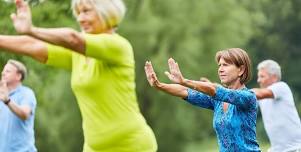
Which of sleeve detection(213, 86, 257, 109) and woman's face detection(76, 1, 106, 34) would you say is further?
sleeve detection(213, 86, 257, 109)

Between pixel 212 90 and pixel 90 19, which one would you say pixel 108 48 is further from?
pixel 212 90

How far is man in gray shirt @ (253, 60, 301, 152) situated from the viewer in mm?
9984

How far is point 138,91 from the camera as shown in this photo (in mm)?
27656

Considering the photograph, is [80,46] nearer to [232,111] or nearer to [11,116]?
[232,111]

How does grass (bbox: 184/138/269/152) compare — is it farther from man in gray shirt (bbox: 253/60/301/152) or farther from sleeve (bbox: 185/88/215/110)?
sleeve (bbox: 185/88/215/110)

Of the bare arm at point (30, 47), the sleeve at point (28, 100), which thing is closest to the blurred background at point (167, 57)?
the sleeve at point (28, 100)

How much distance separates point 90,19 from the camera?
200 inches

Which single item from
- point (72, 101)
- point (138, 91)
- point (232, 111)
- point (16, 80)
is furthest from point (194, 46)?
point (232, 111)

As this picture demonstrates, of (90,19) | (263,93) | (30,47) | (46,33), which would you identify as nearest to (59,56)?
(30,47)

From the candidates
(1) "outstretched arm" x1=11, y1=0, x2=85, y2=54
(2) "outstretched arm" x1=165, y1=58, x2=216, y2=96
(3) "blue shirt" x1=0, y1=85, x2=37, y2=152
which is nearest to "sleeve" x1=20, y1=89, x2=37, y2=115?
(3) "blue shirt" x1=0, y1=85, x2=37, y2=152

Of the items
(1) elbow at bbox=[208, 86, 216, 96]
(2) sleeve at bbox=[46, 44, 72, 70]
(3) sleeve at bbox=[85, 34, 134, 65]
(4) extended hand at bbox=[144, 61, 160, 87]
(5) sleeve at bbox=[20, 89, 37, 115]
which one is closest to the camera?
(3) sleeve at bbox=[85, 34, 134, 65]

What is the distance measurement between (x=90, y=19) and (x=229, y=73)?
5.23 ft

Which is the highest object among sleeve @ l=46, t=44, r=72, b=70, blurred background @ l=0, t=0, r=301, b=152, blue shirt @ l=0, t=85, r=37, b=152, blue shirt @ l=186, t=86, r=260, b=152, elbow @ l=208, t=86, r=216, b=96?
sleeve @ l=46, t=44, r=72, b=70

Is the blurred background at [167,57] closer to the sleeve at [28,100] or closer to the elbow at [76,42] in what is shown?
the sleeve at [28,100]
